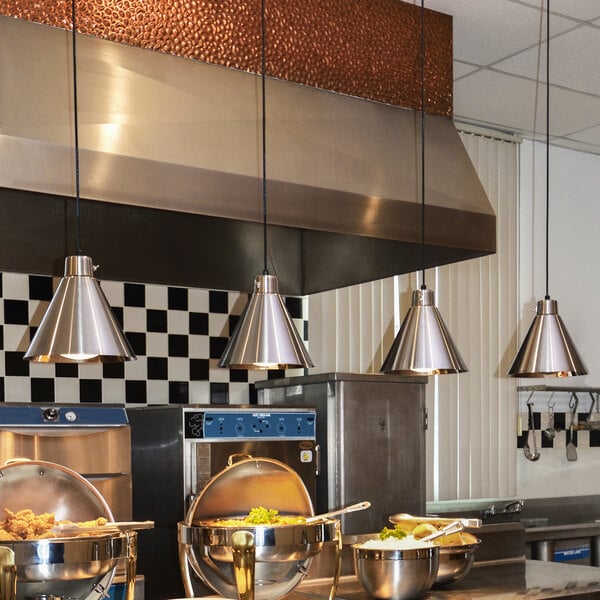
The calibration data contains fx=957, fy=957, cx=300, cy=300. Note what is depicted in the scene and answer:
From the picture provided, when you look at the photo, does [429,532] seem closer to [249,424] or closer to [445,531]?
[445,531]

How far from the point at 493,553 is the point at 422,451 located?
1.33 meters

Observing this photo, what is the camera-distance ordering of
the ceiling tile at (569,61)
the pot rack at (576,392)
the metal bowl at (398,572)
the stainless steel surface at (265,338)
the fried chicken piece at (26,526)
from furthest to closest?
the pot rack at (576,392) → the ceiling tile at (569,61) → the metal bowl at (398,572) → the stainless steel surface at (265,338) → the fried chicken piece at (26,526)

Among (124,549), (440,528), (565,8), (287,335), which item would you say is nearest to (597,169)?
(565,8)

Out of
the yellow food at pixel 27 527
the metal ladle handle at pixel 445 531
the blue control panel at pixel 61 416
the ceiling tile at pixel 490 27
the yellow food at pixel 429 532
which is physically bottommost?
the yellow food at pixel 429 532

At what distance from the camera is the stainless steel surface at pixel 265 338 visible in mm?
2596

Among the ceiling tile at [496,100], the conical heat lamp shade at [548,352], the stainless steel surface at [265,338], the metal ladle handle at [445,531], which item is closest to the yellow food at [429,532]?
the metal ladle handle at [445,531]

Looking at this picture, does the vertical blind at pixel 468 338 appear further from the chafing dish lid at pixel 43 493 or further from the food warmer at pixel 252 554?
the food warmer at pixel 252 554

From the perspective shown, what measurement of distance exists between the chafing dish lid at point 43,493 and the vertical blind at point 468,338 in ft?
8.44

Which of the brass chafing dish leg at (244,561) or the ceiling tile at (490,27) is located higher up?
the ceiling tile at (490,27)

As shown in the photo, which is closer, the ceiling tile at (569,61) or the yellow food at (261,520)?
the yellow food at (261,520)

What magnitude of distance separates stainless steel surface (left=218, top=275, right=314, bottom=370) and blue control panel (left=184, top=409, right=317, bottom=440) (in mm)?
1646

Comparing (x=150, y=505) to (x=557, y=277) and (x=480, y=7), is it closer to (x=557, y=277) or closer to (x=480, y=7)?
(x=480, y=7)

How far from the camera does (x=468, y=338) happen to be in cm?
613

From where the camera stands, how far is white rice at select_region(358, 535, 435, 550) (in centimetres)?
296
